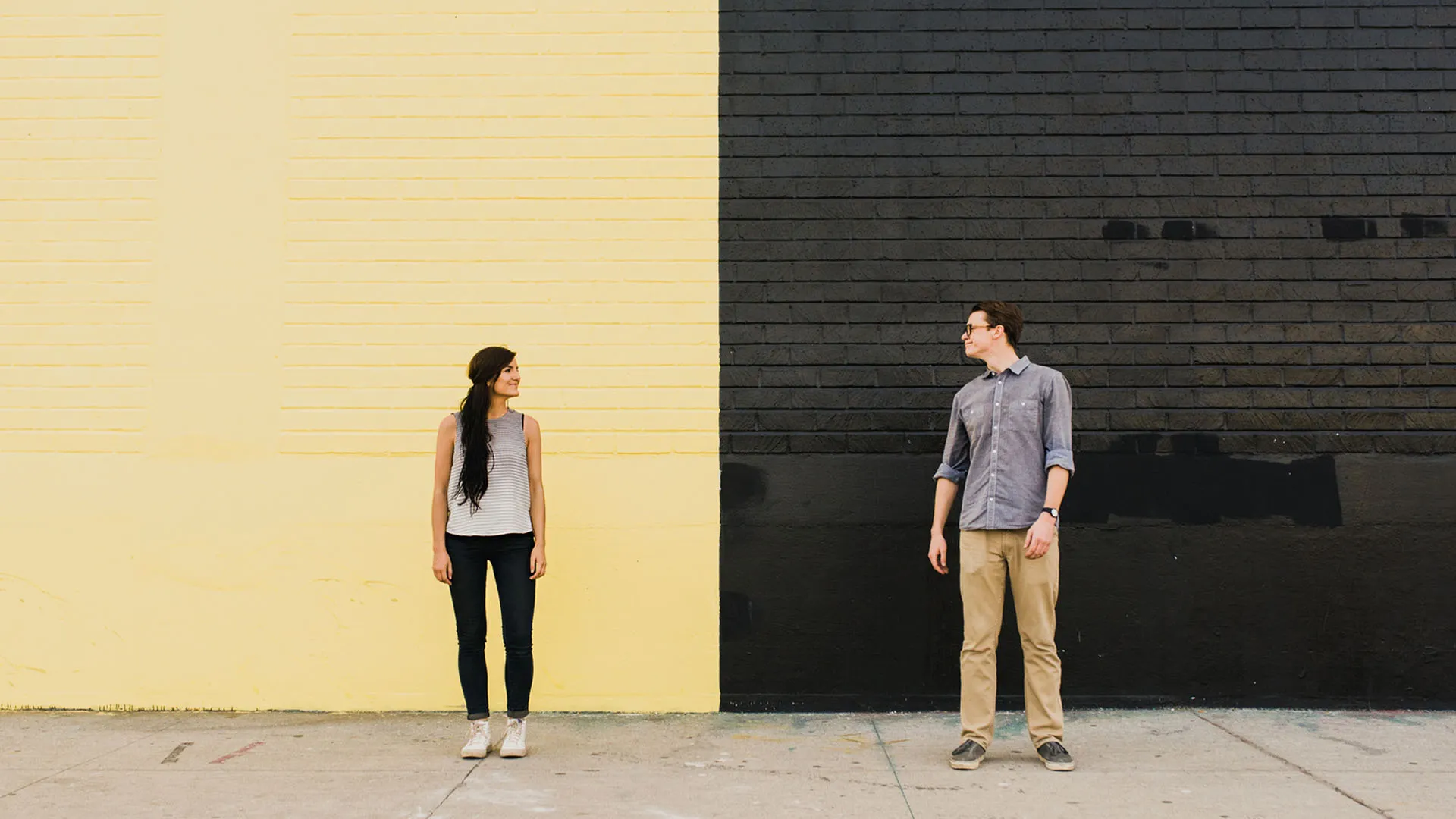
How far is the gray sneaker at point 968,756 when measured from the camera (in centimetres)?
422

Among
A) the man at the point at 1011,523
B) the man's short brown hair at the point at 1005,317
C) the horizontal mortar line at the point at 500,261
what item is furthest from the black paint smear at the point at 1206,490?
the horizontal mortar line at the point at 500,261

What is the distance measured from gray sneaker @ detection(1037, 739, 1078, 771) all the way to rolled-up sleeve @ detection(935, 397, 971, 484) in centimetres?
114

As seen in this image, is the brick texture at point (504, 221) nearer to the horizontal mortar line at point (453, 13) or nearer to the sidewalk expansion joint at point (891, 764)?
the horizontal mortar line at point (453, 13)

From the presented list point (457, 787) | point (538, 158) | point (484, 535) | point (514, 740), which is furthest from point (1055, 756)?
point (538, 158)

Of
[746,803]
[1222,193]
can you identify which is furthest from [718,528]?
[1222,193]

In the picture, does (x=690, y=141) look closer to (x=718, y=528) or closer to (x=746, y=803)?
(x=718, y=528)

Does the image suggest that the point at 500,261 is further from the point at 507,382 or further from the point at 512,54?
the point at 507,382

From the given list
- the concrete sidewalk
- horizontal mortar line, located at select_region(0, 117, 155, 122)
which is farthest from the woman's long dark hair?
horizontal mortar line, located at select_region(0, 117, 155, 122)

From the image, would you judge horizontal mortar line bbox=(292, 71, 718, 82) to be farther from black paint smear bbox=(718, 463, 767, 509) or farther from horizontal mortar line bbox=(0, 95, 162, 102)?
black paint smear bbox=(718, 463, 767, 509)

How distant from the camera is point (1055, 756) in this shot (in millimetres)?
4219

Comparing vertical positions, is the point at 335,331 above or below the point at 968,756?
above

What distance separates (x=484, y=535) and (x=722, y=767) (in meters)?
1.35

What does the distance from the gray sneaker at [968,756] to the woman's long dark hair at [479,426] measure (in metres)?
2.18

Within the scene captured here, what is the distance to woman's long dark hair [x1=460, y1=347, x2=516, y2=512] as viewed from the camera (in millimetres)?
4504
